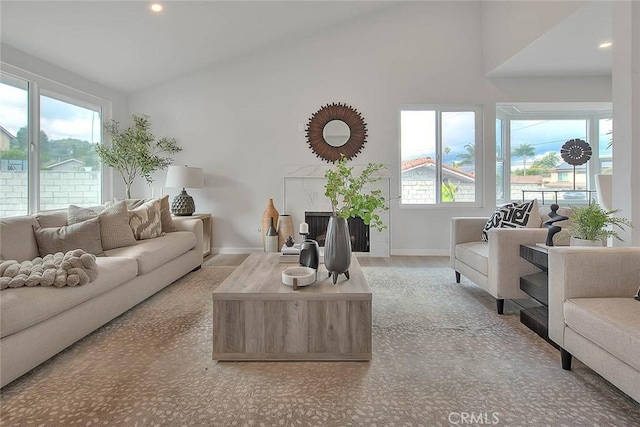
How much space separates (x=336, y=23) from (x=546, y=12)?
2.57 metres

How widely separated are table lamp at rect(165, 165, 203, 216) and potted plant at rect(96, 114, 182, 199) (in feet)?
1.18

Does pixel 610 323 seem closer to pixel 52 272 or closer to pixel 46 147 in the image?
pixel 52 272

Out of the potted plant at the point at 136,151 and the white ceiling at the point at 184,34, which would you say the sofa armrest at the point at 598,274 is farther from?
the potted plant at the point at 136,151

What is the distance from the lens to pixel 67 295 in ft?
6.84

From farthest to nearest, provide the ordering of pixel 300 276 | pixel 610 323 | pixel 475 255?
1. pixel 475 255
2. pixel 300 276
3. pixel 610 323

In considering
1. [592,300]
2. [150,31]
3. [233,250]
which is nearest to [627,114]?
[592,300]

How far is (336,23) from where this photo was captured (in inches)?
197

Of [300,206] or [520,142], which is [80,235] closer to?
[300,206]

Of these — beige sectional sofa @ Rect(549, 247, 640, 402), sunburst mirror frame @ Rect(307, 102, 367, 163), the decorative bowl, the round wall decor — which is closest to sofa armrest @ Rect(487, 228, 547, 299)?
beige sectional sofa @ Rect(549, 247, 640, 402)

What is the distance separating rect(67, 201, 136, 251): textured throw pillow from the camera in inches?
121

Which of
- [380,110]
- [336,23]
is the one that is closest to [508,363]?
[380,110]

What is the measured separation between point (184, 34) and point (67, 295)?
127 inches

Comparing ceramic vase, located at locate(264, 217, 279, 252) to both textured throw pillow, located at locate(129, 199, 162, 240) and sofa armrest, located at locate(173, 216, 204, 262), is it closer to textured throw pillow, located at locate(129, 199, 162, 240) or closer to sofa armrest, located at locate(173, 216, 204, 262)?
sofa armrest, located at locate(173, 216, 204, 262)

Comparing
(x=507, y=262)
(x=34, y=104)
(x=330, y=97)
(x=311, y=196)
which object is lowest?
(x=507, y=262)
